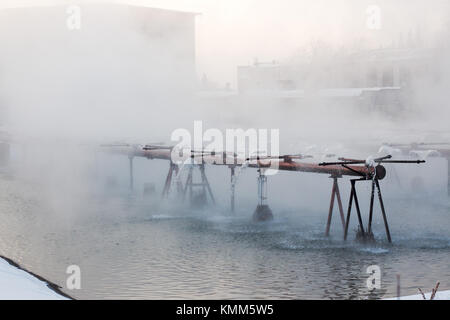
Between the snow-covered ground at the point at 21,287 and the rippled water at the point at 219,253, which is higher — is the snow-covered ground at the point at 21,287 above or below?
above

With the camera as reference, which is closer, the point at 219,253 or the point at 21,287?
the point at 21,287

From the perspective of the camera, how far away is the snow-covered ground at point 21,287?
481 inches

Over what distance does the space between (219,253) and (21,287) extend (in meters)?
7.36

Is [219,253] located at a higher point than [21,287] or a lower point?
lower

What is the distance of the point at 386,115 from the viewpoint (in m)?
48.4

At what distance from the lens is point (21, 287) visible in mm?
12961

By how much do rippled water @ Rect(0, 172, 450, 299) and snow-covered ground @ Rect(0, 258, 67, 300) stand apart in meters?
1.12

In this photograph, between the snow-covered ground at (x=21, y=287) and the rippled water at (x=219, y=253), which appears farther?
the rippled water at (x=219, y=253)

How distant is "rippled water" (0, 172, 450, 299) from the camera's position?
15672 millimetres

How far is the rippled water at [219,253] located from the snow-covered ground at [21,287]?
1.12 m
